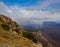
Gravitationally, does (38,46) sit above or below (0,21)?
below

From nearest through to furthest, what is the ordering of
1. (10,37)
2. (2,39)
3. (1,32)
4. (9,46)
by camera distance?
(9,46)
(2,39)
(10,37)
(1,32)

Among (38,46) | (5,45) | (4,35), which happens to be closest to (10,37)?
(4,35)

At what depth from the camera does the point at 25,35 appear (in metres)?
191

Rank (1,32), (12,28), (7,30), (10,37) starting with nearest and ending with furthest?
(10,37), (1,32), (7,30), (12,28)

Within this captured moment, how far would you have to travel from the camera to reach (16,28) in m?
198

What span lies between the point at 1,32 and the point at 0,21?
2991cm

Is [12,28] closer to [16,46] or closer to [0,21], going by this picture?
[0,21]

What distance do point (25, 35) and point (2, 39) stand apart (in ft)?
147

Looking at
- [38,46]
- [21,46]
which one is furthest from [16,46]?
[38,46]

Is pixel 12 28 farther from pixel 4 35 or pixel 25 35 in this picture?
pixel 4 35

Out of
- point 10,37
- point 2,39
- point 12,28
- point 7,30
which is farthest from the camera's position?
point 12,28

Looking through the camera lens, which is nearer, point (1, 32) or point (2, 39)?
point (2, 39)

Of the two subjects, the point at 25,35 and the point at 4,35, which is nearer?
the point at 4,35

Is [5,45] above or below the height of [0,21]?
below
